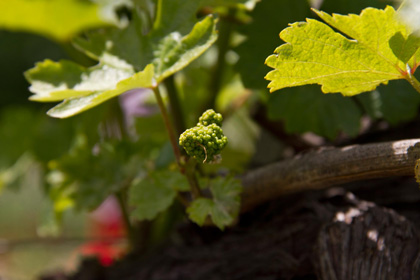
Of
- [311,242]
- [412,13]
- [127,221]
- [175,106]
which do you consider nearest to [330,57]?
[412,13]

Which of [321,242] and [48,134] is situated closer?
[321,242]

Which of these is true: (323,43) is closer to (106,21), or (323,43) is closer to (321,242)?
(321,242)

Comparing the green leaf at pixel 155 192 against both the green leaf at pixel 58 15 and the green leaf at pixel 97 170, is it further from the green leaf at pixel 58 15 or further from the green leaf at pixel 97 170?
the green leaf at pixel 58 15

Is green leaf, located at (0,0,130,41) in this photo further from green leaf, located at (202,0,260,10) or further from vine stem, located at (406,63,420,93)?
vine stem, located at (406,63,420,93)

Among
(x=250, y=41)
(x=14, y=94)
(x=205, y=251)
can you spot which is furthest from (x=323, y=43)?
(x=14, y=94)

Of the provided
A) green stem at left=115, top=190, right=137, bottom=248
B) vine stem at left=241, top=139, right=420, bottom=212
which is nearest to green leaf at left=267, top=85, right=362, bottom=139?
vine stem at left=241, top=139, right=420, bottom=212
